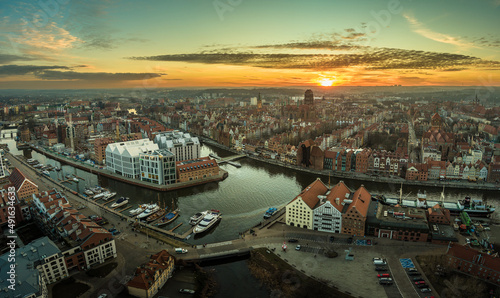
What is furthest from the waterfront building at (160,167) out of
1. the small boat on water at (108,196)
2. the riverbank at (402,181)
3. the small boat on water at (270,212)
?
the riverbank at (402,181)

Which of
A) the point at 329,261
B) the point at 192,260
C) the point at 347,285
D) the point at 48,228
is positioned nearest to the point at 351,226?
the point at 329,261

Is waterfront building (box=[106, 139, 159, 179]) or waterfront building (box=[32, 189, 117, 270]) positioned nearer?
waterfront building (box=[32, 189, 117, 270])

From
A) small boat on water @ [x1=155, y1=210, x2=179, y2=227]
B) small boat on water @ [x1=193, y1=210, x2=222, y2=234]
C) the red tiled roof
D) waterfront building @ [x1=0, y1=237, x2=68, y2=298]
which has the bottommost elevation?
small boat on water @ [x1=155, y1=210, x2=179, y2=227]

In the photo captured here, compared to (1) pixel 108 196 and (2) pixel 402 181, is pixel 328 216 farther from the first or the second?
(1) pixel 108 196

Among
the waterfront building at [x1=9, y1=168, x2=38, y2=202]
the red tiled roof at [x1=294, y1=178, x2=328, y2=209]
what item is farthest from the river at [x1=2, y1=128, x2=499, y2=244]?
the waterfront building at [x1=9, y1=168, x2=38, y2=202]

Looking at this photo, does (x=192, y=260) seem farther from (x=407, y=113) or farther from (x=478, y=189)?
(x=407, y=113)

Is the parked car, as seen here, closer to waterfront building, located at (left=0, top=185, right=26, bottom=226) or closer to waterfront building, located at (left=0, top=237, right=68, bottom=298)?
waterfront building, located at (left=0, top=237, right=68, bottom=298)

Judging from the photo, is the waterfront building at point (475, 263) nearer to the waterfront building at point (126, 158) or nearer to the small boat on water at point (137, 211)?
the small boat on water at point (137, 211)
